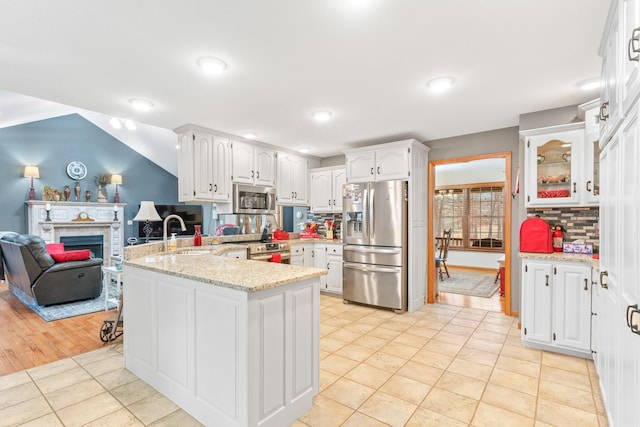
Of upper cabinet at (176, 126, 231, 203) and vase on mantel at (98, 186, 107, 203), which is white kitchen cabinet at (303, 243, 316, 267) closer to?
upper cabinet at (176, 126, 231, 203)

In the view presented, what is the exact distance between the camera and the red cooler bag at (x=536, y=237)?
3.16 meters

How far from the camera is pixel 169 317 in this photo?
2.11 m

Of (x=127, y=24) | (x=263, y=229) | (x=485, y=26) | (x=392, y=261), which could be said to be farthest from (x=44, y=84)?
(x=392, y=261)

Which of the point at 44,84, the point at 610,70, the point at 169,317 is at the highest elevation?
the point at 44,84

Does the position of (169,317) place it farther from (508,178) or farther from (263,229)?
(508,178)

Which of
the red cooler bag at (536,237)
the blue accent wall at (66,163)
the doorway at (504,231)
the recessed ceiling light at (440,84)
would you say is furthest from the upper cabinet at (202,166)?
the blue accent wall at (66,163)

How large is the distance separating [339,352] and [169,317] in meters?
1.58

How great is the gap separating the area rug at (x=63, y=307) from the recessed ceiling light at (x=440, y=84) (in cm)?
444

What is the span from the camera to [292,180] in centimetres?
544

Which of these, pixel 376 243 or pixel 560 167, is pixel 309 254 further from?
pixel 560 167

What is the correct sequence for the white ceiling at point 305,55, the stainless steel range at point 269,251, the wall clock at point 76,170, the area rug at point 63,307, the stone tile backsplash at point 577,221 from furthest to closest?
the wall clock at point 76,170
the stainless steel range at point 269,251
the area rug at point 63,307
the stone tile backsplash at point 577,221
the white ceiling at point 305,55

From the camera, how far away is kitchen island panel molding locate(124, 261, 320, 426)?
1669mm

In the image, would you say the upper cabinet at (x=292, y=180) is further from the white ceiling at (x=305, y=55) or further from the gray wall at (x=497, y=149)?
the gray wall at (x=497, y=149)

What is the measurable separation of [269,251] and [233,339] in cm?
305
